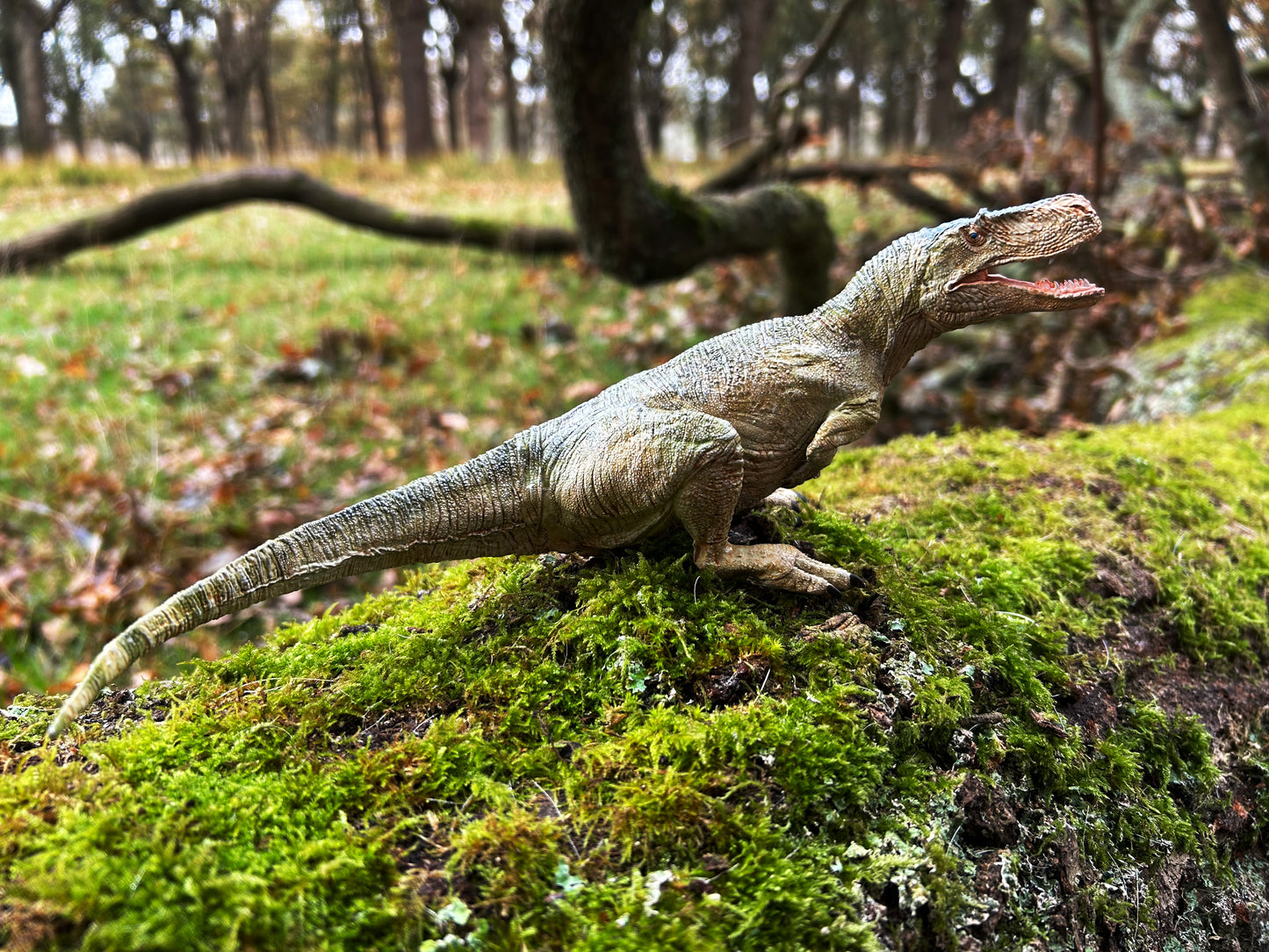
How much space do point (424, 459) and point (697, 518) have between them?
4712 mm

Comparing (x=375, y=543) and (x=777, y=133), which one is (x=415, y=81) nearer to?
(x=777, y=133)

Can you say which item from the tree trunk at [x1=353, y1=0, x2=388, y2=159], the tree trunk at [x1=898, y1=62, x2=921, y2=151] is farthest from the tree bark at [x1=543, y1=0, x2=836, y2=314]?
the tree trunk at [x1=898, y1=62, x2=921, y2=151]

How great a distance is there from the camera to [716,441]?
2.52m

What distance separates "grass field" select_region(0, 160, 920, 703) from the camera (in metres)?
5.62

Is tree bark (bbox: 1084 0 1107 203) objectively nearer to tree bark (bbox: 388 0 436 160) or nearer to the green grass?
the green grass

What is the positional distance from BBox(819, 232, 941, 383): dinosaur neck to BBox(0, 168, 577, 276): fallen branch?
26.3 feet

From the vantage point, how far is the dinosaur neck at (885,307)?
2.84 metres

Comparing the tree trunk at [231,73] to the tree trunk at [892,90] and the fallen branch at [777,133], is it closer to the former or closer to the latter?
the fallen branch at [777,133]

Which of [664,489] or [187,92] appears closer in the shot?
Result: [664,489]

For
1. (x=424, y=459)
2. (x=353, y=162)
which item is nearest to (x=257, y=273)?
(x=424, y=459)

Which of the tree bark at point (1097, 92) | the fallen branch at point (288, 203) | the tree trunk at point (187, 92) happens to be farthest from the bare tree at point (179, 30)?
the tree bark at point (1097, 92)

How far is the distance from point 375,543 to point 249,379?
6228mm

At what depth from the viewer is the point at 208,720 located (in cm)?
228

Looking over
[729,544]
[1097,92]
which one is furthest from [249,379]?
[1097,92]
